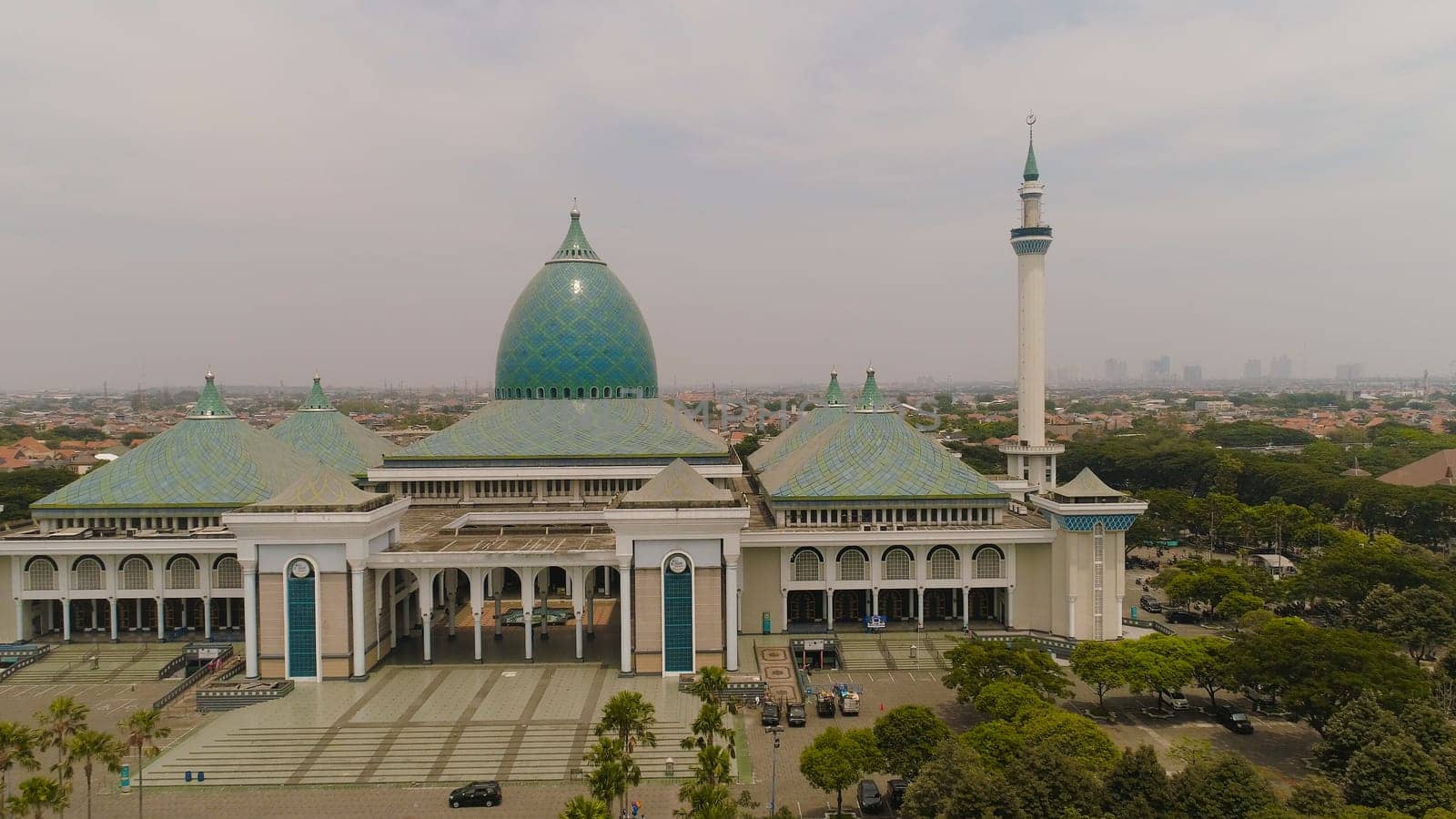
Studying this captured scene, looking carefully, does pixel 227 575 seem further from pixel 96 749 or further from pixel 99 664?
pixel 96 749

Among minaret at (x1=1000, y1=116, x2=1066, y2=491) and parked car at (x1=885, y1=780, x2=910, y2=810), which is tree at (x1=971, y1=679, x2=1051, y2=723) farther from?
minaret at (x1=1000, y1=116, x2=1066, y2=491)

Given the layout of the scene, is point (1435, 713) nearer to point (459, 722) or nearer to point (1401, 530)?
point (459, 722)

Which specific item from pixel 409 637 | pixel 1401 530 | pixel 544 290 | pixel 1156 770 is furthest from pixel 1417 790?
pixel 1401 530

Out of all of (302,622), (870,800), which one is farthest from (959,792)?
(302,622)

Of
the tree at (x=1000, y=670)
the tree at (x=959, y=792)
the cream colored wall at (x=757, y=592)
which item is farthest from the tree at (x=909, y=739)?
the cream colored wall at (x=757, y=592)

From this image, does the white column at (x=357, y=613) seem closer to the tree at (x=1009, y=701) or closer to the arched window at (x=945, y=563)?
the tree at (x=1009, y=701)

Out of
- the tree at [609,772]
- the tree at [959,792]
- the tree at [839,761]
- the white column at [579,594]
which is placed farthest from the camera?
the white column at [579,594]

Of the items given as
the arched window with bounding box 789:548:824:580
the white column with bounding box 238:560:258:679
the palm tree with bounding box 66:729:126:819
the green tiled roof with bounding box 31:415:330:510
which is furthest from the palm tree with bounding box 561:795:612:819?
the green tiled roof with bounding box 31:415:330:510
